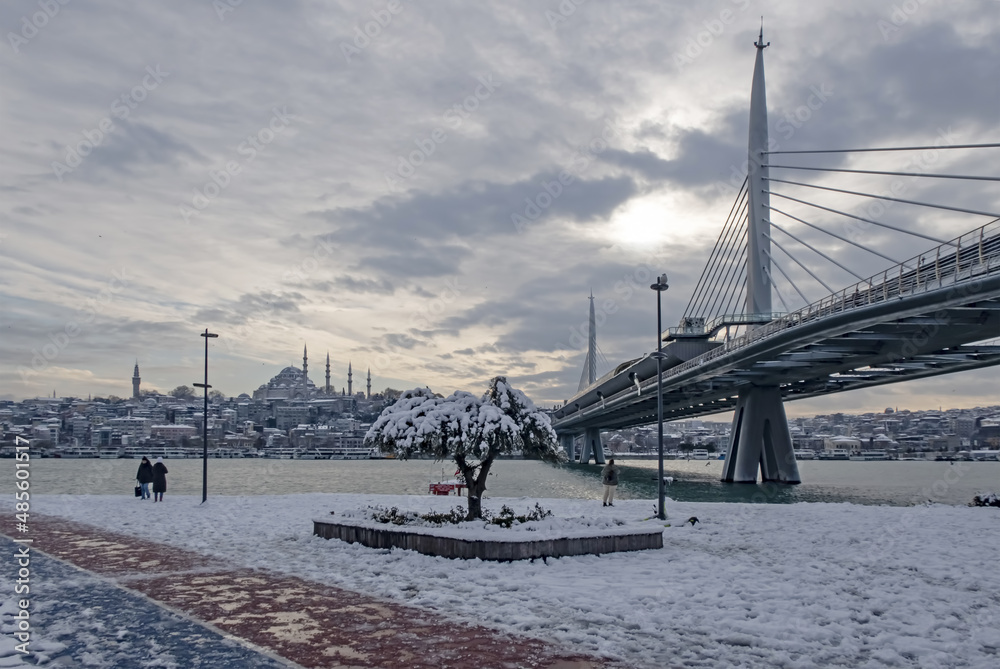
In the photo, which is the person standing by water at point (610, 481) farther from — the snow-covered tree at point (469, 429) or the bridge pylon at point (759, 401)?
the bridge pylon at point (759, 401)

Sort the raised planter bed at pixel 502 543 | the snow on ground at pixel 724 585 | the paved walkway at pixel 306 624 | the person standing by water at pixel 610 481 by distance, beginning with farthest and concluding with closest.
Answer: the person standing by water at pixel 610 481 → the raised planter bed at pixel 502 543 → the snow on ground at pixel 724 585 → the paved walkway at pixel 306 624

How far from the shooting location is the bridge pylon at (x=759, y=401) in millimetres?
51438

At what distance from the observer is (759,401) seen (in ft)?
184

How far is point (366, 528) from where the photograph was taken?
51.4 ft

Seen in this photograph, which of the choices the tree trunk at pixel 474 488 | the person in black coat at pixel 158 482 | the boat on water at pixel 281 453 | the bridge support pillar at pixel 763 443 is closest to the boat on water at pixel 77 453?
the boat on water at pixel 281 453

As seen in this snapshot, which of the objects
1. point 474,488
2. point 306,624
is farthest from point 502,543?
point 306,624

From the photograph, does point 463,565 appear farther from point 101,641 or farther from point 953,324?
point 953,324

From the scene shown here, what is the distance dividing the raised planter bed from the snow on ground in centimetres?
31

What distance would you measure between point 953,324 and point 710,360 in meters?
17.0

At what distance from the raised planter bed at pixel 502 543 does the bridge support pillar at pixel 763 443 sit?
42510 mm

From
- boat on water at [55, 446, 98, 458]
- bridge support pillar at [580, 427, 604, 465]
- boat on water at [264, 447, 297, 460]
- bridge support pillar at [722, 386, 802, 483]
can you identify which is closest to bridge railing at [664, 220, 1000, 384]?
bridge support pillar at [722, 386, 802, 483]

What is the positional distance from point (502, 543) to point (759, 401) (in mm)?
46568

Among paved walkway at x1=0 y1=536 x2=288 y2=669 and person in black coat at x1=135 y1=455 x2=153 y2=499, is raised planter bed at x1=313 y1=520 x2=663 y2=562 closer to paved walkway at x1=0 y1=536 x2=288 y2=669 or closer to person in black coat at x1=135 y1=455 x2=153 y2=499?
paved walkway at x1=0 y1=536 x2=288 y2=669

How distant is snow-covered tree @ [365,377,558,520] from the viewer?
648 inches
